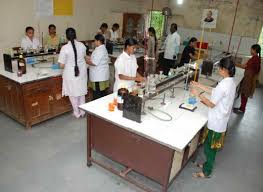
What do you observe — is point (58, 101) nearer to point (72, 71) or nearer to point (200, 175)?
point (72, 71)

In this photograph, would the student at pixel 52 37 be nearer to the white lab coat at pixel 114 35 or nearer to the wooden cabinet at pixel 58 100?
the wooden cabinet at pixel 58 100

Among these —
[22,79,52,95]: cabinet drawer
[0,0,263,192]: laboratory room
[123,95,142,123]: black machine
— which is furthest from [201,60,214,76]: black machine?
[22,79,52,95]: cabinet drawer

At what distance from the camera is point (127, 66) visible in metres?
3.10

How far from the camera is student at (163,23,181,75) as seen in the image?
18.2 feet

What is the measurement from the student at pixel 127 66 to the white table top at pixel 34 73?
1066 millimetres

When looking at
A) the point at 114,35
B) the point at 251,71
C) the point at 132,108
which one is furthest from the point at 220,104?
the point at 114,35

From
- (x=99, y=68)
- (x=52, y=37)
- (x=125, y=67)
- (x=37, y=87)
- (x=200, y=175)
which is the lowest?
(x=200, y=175)

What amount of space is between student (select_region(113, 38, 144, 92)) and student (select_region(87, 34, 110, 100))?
58cm

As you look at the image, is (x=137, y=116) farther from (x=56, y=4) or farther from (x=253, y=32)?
(x=253, y=32)

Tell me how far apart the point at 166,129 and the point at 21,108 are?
2203 mm

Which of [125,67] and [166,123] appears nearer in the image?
[166,123]

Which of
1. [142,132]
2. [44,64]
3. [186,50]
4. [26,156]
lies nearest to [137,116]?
[142,132]

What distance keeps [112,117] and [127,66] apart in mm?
972

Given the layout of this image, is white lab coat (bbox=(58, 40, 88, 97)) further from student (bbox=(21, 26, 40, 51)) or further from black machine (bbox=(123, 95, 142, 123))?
black machine (bbox=(123, 95, 142, 123))
